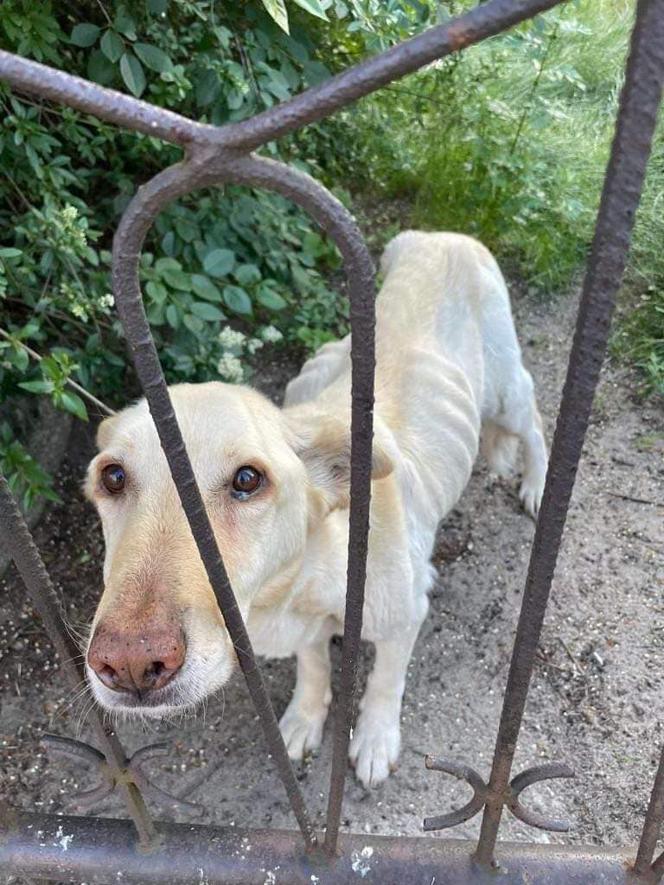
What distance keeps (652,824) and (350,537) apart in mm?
811

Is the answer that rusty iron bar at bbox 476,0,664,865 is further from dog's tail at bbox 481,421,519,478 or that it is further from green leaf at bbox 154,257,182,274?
dog's tail at bbox 481,421,519,478

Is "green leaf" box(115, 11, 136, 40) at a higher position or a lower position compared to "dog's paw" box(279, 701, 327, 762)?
higher

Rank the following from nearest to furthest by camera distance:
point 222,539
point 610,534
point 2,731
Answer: point 222,539, point 2,731, point 610,534

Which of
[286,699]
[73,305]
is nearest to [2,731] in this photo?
[286,699]

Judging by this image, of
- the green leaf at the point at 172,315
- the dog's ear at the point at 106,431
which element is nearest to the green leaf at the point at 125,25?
the green leaf at the point at 172,315

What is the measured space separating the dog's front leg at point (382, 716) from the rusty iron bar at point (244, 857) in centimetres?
99

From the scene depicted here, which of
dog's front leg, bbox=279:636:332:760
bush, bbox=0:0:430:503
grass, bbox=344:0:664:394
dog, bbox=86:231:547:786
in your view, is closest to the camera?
dog, bbox=86:231:547:786

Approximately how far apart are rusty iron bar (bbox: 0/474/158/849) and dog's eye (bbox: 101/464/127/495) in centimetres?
43

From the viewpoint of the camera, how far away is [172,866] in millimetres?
1620

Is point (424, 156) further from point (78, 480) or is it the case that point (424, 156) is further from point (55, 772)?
point (55, 772)

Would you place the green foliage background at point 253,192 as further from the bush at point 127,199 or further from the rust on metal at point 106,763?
the rust on metal at point 106,763

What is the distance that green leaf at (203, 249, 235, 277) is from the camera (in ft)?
10.5

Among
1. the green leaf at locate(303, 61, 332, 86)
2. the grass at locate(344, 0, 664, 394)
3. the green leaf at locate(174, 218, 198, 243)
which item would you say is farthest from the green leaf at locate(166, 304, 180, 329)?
the grass at locate(344, 0, 664, 394)

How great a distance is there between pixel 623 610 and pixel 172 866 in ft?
7.18
